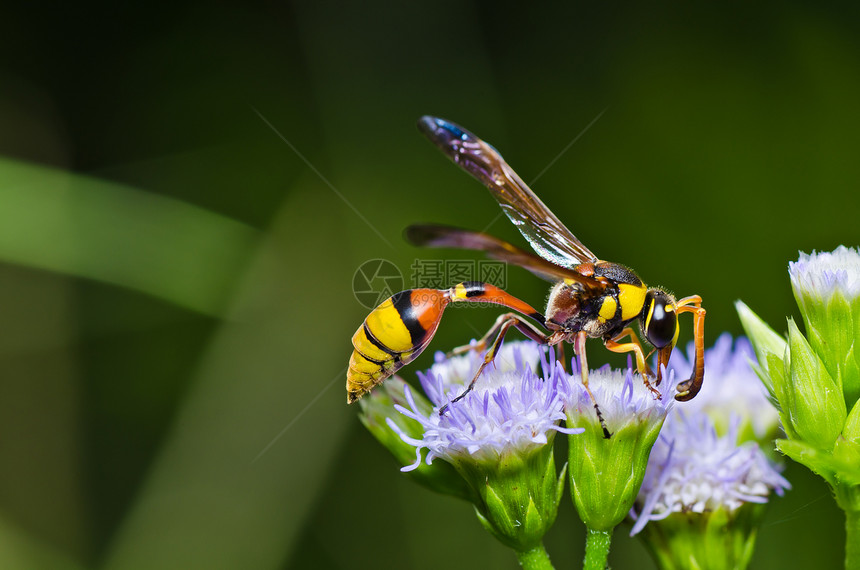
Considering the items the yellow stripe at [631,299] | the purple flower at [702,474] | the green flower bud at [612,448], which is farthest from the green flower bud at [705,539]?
the yellow stripe at [631,299]

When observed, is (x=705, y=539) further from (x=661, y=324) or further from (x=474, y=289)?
(x=474, y=289)

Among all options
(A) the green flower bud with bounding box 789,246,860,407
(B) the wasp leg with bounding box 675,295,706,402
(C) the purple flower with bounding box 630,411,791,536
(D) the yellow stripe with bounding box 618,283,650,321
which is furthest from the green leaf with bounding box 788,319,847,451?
(D) the yellow stripe with bounding box 618,283,650,321

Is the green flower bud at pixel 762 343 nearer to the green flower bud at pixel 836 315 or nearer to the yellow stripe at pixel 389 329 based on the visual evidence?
the green flower bud at pixel 836 315

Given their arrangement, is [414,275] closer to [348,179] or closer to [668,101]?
[348,179]

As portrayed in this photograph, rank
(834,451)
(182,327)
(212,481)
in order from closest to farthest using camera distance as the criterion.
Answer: (834,451) → (212,481) → (182,327)

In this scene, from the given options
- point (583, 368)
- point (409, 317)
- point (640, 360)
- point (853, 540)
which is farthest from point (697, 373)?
point (409, 317)

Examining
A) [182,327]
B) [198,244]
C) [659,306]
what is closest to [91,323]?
[182,327]
